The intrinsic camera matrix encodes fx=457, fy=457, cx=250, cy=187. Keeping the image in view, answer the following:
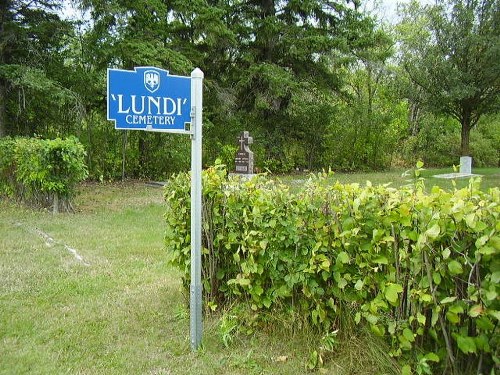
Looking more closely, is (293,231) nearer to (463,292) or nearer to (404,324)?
(404,324)

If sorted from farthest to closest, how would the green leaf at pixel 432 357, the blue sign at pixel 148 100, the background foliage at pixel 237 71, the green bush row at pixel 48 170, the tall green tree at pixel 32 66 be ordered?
1. the background foliage at pixel 237 71
2. the tall green tree at pixel 32 66
3. the green bush row at pixel 48 170
4. the blue sign at pixel 148 100
5. the green leaf at pixel 432 357

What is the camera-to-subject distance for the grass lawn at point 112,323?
8.76ft

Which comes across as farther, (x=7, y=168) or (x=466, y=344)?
(x=7, y=168)

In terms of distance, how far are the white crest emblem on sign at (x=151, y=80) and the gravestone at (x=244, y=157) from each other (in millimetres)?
9739

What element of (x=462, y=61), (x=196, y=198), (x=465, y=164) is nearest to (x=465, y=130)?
(x=465, y=164)

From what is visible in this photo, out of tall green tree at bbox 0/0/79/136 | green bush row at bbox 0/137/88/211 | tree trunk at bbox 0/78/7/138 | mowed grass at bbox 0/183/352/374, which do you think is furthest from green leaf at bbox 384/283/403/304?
tree trunk at bbox 0/78/7/138

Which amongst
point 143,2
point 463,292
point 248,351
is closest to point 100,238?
point 248,351

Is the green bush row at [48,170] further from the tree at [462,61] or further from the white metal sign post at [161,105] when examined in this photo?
the tree at [462,61]

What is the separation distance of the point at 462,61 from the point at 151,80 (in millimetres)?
15272

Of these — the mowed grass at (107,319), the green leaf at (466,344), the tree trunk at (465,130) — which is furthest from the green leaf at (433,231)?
the tree trunk at (465,130)

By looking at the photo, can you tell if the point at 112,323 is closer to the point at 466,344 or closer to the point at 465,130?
the point at 466,344

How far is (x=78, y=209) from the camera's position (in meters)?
8.64

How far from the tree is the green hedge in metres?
13.9

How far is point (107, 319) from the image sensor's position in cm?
338
